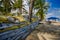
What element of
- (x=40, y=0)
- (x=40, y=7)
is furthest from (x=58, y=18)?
Answer: (x=40, y=0)

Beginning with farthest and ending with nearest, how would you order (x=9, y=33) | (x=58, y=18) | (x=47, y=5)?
(x=58, y=18), (x=47, y=5), (x=9, y=33)

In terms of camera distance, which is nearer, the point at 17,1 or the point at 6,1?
the point at 6,1

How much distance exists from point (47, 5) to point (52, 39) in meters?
60.2

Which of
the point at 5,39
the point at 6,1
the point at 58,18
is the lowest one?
the point at 58,18

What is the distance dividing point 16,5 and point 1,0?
43.8 ft

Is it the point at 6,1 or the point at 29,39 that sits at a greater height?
the point at 6,1

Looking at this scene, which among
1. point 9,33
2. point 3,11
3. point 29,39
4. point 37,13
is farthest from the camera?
point 37,13

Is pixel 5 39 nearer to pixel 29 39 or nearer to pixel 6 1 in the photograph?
pixel 29 39

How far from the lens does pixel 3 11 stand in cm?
3419

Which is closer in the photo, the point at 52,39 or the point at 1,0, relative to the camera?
the point at 52,39

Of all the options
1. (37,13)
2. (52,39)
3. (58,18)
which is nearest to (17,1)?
(37,13)

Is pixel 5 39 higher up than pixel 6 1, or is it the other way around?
pixel 6 1

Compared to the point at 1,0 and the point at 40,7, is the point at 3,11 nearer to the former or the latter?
the point at 1,0

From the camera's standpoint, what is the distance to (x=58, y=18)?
8325 centimetres
